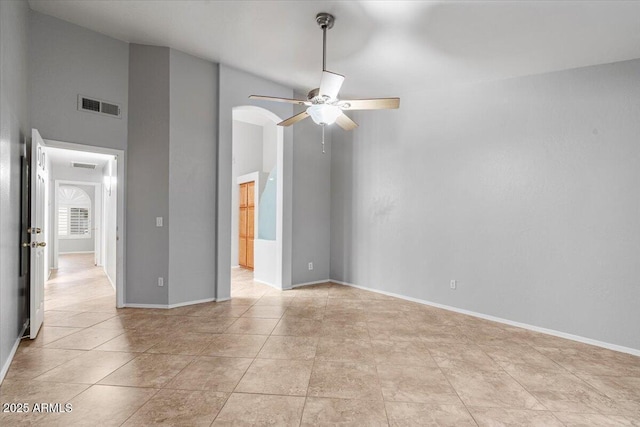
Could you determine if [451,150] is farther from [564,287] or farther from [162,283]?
Result: [162,283]

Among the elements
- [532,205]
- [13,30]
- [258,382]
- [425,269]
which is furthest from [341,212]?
[13,30]

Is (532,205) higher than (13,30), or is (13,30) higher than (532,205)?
(13,30)

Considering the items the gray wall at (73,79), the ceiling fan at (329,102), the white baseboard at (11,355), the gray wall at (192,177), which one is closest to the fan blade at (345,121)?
the ceiling fan at (329,102)

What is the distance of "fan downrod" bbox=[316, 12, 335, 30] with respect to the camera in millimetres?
3082

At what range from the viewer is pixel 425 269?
467 centimetres

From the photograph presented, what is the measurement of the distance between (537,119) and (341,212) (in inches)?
124

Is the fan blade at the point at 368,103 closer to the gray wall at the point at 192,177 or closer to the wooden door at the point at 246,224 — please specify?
the gray wall at the point at 192,177

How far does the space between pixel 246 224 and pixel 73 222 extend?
730 centimetres

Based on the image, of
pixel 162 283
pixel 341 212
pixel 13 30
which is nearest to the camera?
pixel 13 30

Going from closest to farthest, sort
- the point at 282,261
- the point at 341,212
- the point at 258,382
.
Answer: the point at 258,382 → the point at 282,261 → the point at 341,212

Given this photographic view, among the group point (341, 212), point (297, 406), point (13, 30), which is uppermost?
point (13, 30)

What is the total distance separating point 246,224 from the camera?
297 inches

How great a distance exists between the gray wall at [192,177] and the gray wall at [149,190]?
3.2 inches

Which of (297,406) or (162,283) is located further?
(162,283)
